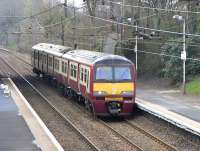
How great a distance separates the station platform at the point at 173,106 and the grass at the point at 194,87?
712 mm

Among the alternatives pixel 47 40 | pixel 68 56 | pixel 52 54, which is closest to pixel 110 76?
pixel 68 56

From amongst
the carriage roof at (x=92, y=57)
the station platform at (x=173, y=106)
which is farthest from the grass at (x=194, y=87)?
the carriage roof at (x=92, y=57)

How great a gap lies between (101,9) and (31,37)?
95.8 feet

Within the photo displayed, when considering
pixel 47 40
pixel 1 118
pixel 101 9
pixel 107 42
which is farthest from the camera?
pixel 47 40

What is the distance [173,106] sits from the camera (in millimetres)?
30953

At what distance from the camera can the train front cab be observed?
25.0 metres

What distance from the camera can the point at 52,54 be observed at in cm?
3909

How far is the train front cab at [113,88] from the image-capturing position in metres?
25.0

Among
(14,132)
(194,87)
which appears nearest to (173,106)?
(194,87)

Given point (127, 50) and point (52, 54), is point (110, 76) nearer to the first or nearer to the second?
point (52, 54)

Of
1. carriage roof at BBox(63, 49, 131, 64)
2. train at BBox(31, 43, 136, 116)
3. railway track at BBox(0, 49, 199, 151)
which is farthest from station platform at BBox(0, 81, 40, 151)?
carriage roof at BBox(63, 49, 131, 64)

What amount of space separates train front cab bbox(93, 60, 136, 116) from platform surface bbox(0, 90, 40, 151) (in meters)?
3.76

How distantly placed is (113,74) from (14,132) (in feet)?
22.8

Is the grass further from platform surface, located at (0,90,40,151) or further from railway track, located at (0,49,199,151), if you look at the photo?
platform surface, located at (0,90,40,151)
